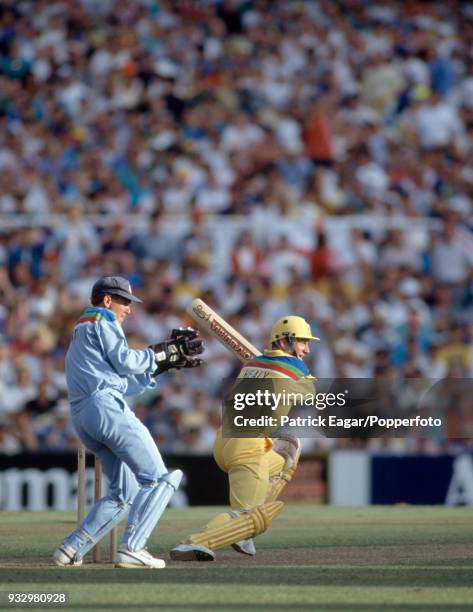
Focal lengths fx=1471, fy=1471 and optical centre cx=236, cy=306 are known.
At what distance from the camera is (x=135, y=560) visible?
8727mm

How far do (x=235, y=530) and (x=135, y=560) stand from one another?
0.68m

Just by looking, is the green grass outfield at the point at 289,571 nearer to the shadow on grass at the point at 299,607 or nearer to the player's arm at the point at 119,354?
the shadow on grass at the point at 299,607

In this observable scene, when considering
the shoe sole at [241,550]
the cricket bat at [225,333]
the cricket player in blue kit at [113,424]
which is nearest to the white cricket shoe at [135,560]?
the cricket player in blue kit at [113,424]

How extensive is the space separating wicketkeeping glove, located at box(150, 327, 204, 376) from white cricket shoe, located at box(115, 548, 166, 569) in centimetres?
115

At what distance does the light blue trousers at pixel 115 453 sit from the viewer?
869 cm

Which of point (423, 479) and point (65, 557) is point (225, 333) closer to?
point (65, 557)

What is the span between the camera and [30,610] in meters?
6.92

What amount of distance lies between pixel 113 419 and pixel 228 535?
3.47 ft

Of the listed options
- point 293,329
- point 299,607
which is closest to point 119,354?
point 293,329

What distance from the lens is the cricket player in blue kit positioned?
869 centimetres

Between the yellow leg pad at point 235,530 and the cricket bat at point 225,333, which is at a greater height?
the cricket bat at point 225,333

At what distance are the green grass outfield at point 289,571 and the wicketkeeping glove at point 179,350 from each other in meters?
1.23

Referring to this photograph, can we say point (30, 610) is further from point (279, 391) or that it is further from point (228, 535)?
point (279, 391)

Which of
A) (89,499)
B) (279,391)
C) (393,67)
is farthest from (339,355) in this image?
(279,391)
